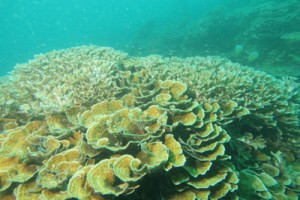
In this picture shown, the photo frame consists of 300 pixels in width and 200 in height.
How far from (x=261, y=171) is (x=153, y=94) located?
2.65m

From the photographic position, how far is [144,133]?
3195 mm

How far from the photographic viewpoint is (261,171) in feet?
14.0

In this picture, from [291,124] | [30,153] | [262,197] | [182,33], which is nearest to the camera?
[30,153]

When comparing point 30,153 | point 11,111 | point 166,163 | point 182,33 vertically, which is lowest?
point 166,163

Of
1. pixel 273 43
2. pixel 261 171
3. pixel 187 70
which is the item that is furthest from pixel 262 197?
pixel 273 43

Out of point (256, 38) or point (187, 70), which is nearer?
point (187, 70)

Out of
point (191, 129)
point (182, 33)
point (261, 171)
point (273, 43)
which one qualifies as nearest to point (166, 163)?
point (191, 129)

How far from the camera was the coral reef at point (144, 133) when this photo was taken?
9.17ft

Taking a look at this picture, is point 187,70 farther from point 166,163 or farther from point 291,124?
point 166,163

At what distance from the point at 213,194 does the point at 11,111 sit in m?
4.00

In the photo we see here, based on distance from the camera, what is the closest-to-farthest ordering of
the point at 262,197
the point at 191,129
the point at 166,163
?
the point at 166,163
the point at 191,129
the point at 262,197

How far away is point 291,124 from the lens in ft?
15.5

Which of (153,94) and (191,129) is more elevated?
(153,94)

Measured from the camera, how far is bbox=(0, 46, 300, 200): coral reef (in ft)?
9.17
